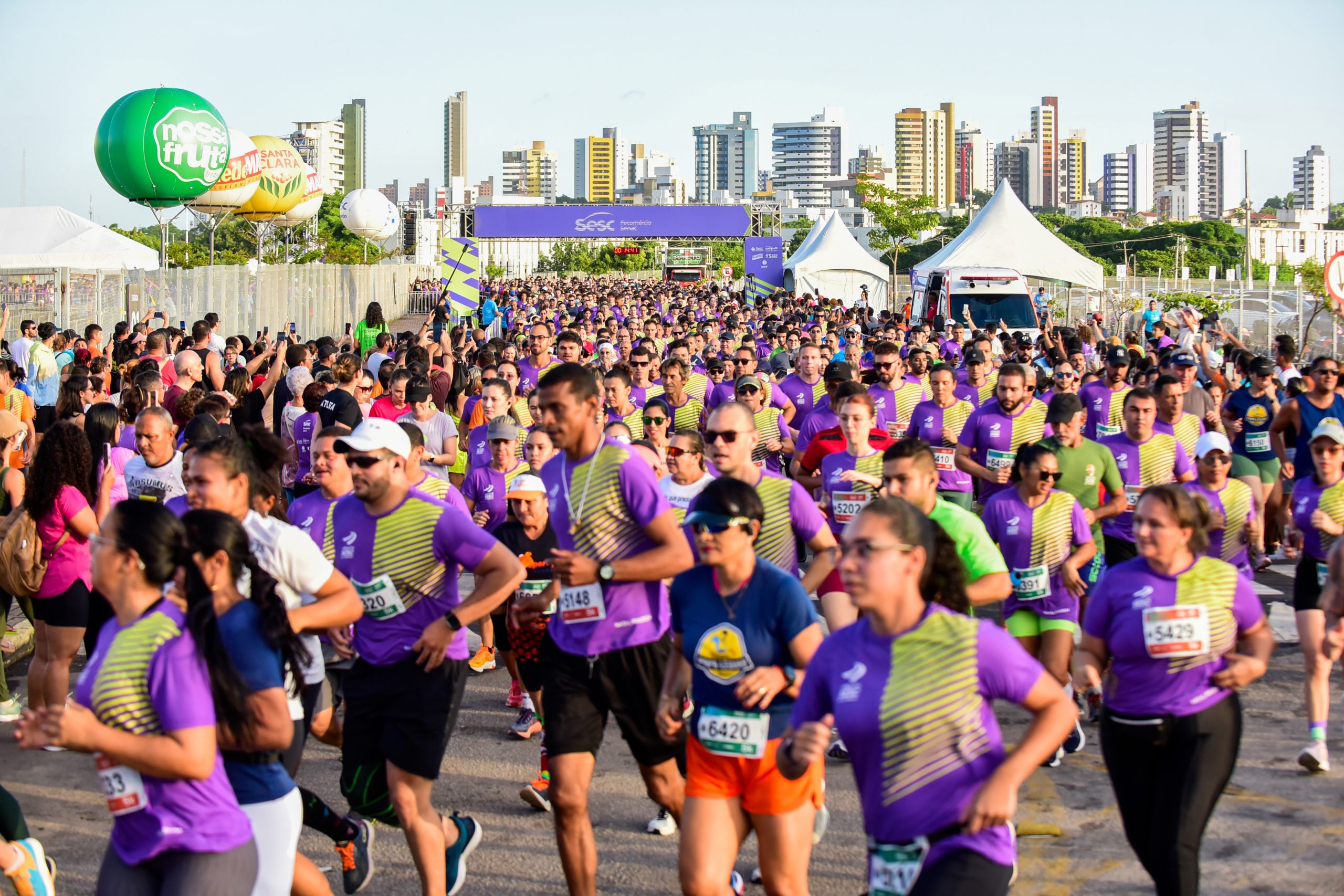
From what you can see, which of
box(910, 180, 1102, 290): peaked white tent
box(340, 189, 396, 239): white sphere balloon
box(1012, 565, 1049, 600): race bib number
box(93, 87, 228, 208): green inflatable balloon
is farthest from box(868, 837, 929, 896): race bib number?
box(340, 189, 396, 239): white sphere balloon

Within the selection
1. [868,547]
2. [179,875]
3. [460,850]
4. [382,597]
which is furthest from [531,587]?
[868,547]

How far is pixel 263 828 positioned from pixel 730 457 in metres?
2.55

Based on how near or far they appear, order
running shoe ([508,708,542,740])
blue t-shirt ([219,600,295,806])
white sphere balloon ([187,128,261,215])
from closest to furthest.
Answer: blue t-shirt ([219,600,295,806]) → running shoe ([508,708,542,740]) → white sphere balloon ([187,128,261,215])

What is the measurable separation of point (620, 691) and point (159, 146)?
20.5 metres

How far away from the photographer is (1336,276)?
12.4 metres

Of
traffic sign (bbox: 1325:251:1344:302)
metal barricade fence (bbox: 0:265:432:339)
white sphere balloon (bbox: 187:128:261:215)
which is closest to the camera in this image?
traffic sign (bbox: 1325:251:1344:302)

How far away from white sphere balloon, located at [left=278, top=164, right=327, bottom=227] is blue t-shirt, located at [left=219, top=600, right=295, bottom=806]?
32.2 m

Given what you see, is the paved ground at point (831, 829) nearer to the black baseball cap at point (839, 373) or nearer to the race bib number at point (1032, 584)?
the race bib number at point (1032, 584)

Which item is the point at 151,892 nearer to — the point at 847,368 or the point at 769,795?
the point at 769,795

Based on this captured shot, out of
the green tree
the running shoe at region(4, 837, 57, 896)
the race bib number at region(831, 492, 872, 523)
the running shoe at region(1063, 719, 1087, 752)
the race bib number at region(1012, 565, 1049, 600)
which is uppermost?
the green tree

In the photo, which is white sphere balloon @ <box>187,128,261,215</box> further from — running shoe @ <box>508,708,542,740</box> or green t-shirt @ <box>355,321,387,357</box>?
running shoe @ <box>508,708,542,740</box>

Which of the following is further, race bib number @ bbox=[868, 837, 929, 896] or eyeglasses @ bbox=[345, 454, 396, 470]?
eyeglasses @ bbox=[345, 454, 396, 470]

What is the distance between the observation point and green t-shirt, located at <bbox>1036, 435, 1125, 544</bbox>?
26.3 feet

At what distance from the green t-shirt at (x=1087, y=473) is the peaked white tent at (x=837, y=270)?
4177 centimetres
